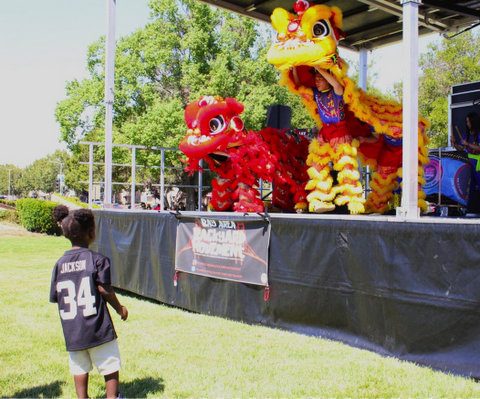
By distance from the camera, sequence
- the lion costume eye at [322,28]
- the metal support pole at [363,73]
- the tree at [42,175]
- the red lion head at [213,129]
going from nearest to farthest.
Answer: the lion costume eye at [322,28], the red lion head at [213,129], the metal support pole at [363,73], the tree at [42,175]

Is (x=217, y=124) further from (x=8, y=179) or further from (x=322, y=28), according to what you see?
(x=8, y=179)

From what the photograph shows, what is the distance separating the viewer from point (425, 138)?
21.0 ft

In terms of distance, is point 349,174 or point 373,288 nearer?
point 373,288

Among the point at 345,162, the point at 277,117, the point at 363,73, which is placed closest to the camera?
the point at 345,162

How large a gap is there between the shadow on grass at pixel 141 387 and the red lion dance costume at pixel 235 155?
3.37m

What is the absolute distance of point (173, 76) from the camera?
2495 centimetres

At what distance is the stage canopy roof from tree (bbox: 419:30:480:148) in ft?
38.9

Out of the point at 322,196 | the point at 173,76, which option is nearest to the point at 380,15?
the point at 322,196

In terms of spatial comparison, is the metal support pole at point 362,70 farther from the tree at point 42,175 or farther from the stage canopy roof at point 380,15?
the tree at point 42,175

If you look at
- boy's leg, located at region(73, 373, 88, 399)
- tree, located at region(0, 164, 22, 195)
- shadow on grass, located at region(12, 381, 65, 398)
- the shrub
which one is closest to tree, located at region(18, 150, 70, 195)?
tree, located at region(0, 164, 22, 195)

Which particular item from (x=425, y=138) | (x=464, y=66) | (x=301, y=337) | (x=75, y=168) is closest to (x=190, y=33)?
(x=464, y=66)

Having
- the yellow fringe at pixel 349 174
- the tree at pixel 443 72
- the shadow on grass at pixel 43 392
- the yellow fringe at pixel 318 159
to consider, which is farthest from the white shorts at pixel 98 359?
the tree at pixel 443 72

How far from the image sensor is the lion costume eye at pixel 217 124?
23.8ft

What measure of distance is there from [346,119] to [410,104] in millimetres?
2003
